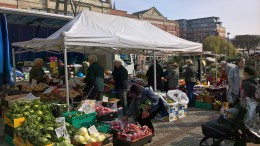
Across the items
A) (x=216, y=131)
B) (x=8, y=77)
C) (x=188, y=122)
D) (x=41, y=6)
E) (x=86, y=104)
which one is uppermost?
(x=41, y=6)

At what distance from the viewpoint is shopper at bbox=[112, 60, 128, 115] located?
749cm

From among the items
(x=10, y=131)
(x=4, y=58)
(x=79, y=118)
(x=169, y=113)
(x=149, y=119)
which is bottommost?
(x=169, y=113)

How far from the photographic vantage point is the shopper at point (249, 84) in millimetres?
5250

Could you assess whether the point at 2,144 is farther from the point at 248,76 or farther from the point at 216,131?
the point at 248,76

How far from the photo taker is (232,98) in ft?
23.5

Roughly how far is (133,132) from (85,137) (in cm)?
108

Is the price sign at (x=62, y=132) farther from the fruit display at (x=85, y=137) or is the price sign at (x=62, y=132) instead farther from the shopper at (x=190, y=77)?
the shopper at (x=190, y=77)

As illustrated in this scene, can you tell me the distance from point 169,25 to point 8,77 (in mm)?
72032

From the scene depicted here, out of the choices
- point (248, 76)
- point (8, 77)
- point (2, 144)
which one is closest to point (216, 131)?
point (248, 76)

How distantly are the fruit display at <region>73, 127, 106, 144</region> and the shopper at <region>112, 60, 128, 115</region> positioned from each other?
9.49 feet

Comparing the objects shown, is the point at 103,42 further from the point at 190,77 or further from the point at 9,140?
the point at 190,77

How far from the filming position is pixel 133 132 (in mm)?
5191

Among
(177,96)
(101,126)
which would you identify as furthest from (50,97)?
(177,96)

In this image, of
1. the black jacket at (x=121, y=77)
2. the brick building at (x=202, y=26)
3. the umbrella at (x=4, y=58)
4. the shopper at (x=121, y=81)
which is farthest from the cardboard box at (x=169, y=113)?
the brick building at (x=202, y=26)
